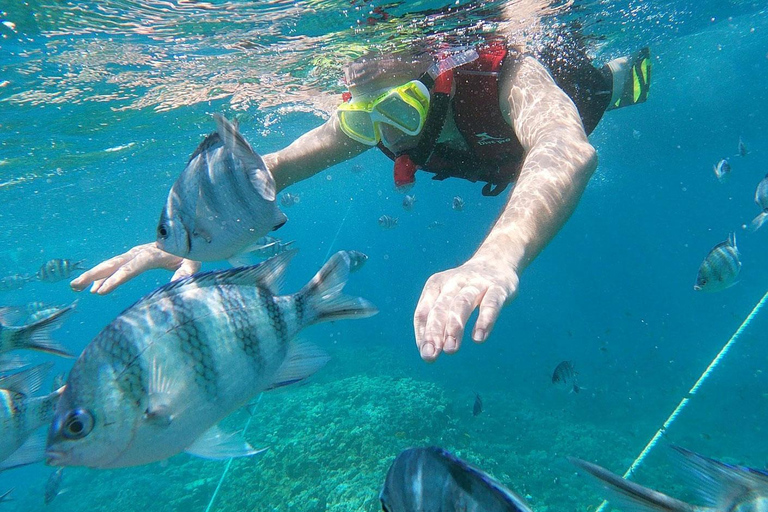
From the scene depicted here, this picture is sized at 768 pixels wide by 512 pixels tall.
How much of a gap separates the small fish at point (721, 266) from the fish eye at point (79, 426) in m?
6.24

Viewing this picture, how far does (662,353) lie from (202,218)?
28.5 m

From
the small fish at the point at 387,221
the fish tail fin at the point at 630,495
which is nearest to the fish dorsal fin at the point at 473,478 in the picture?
the fish tail fin at the point at 630,495

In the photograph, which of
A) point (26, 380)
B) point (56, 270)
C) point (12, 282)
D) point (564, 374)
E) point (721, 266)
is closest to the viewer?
point (26, 380)

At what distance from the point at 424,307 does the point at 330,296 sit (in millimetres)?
430

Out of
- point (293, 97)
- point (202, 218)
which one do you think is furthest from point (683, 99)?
point (202, 218)

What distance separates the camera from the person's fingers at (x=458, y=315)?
1.54 metres

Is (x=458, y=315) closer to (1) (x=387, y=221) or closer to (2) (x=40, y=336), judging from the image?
(2) (x=40, y=336)

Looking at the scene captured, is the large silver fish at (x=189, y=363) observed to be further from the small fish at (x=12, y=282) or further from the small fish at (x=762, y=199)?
the small fish at (x=12, y=282)

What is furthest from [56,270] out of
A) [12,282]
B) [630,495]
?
[630,495]

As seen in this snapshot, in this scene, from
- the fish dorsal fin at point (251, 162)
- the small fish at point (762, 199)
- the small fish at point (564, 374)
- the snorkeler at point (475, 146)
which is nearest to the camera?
the snorkeler at point (475, 146)

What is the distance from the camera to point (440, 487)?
1279mm

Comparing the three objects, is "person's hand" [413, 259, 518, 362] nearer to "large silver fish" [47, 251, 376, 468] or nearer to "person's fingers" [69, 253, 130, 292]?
"large silver fish" [47, 251, 376, 468]

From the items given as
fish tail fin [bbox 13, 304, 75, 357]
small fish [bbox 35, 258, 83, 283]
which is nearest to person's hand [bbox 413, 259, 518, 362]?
fish tail fin [bbox 13, 304, 75, 357]

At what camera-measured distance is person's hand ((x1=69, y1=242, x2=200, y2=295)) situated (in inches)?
121
